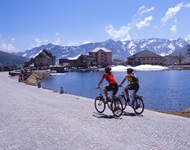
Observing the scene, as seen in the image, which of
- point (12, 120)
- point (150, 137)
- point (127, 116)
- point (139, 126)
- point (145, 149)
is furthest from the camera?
point (127, 116)

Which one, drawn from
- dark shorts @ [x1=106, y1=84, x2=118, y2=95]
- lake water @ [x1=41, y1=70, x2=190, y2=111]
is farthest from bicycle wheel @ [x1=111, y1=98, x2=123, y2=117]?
lake water @ [x1=41, y1=70, x2=190, y2=111]

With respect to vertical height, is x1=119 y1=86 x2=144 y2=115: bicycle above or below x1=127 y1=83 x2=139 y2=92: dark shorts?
below

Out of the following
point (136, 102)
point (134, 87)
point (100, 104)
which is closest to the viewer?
point (134, 87)

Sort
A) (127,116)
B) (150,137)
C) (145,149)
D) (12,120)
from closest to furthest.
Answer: (145,149)
(150,137)
(12,120)
(127,116)

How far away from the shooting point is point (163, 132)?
11070mm

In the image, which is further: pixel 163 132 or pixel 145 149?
pixel 163 132

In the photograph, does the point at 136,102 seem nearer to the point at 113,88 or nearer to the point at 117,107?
the point at 117,107

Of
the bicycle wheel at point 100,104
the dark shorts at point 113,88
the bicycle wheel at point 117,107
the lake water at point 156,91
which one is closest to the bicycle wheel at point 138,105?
the bicycle wheel at point 117,107

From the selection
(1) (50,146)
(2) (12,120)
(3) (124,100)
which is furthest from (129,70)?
(1) (50,146)

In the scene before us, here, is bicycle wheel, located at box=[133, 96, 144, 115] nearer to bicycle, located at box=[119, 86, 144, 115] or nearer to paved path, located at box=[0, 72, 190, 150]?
bicycle, located at box=[119, 86, 144, 115]

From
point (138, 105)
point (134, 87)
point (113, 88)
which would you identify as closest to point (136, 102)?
point (138, 105)

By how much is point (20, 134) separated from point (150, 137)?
4.70 meters

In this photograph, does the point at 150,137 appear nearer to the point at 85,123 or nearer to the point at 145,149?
the point at 145,149

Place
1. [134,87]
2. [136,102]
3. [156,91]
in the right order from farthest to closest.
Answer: [156,91]
[136,102]
[134,87]
